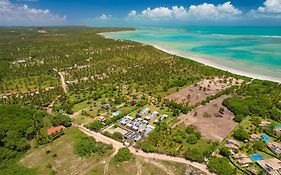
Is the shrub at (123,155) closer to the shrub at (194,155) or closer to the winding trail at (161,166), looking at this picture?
the winding trail at (161,166)

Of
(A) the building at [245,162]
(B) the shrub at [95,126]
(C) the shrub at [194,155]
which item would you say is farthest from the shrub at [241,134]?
(B) the shrub at [95,126]

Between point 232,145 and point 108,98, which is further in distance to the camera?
point 108,98

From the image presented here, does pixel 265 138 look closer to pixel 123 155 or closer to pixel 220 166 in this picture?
pixel 220 166

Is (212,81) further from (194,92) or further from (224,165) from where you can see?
(224,165)

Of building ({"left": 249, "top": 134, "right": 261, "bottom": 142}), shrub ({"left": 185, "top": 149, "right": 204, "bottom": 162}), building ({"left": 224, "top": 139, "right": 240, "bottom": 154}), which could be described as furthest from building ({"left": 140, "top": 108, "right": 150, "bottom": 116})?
building ({"left": 249, "top": 134, "right": 261, "bottom": 142})

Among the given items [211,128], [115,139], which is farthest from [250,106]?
[115,139]

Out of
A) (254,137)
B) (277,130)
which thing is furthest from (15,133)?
(277,130)
